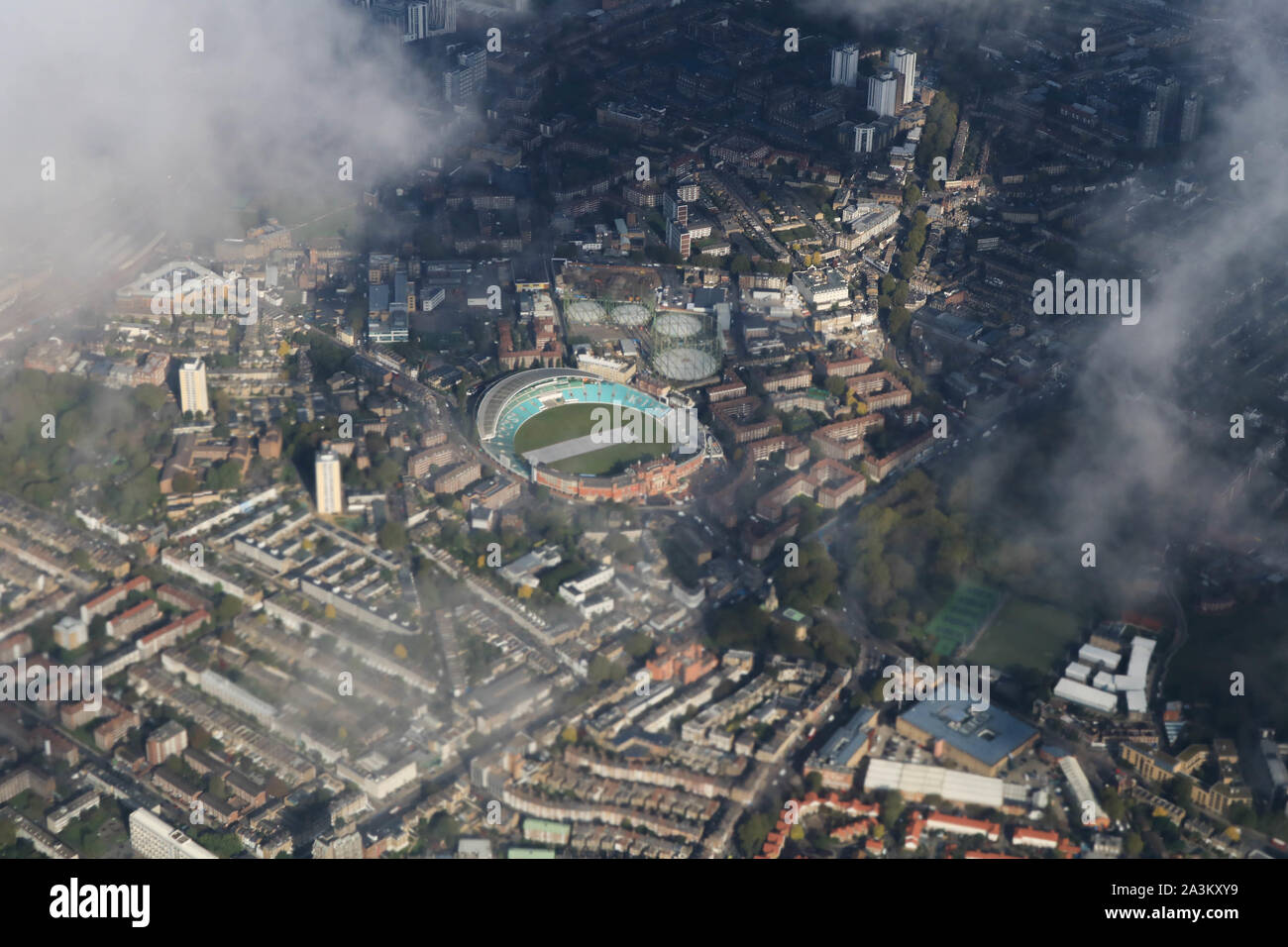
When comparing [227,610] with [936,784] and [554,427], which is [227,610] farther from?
[936,784]

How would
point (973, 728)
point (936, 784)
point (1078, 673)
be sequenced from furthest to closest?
point (1078, 673), point (973, 728), point (936, 784)

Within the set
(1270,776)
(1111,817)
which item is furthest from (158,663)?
(1270,776)

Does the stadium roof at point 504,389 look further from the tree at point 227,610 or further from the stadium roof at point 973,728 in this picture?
the stadium roof at point 973,728

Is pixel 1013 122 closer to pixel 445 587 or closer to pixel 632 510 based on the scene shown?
pixel 632 510

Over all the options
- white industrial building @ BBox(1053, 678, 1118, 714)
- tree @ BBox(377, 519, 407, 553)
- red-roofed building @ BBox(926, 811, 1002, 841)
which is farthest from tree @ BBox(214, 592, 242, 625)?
white industrial building @ BBox(1053, 678, 1118, 714)

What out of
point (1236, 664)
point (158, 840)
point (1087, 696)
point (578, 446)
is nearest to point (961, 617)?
point (1087, 696)

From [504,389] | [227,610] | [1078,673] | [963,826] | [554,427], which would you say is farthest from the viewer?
[504,389]
